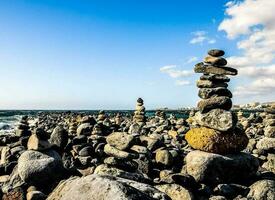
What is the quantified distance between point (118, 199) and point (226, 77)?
31.3 feet

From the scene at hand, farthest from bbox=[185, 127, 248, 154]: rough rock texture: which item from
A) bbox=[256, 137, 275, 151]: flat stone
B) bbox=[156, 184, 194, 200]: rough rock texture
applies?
bbox=[256, 137, 275, 151]: flat stone

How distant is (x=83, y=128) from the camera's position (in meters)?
23.5

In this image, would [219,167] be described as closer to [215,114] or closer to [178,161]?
[215,114]

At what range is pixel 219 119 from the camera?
13.0m

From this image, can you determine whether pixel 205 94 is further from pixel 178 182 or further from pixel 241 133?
pixel 178 182

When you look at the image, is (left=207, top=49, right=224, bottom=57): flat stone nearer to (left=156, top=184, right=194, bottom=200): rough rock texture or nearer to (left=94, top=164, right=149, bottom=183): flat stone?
(left=156, top=184, right=194, bottom=200): rough rock texture

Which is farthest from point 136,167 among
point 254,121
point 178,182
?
point 254,121

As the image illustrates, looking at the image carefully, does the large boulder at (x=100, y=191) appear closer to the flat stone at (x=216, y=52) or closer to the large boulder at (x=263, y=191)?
the large boulder at (x=263, y=191)

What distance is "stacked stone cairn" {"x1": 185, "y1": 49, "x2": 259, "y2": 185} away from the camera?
12062mm

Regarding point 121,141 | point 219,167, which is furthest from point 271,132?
point 121,141

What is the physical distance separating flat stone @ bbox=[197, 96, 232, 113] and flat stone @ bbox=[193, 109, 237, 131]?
21 cm

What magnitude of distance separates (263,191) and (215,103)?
4.26 meters

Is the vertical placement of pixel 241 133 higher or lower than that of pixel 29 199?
higher

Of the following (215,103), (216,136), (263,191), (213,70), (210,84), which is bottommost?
(263,191)
